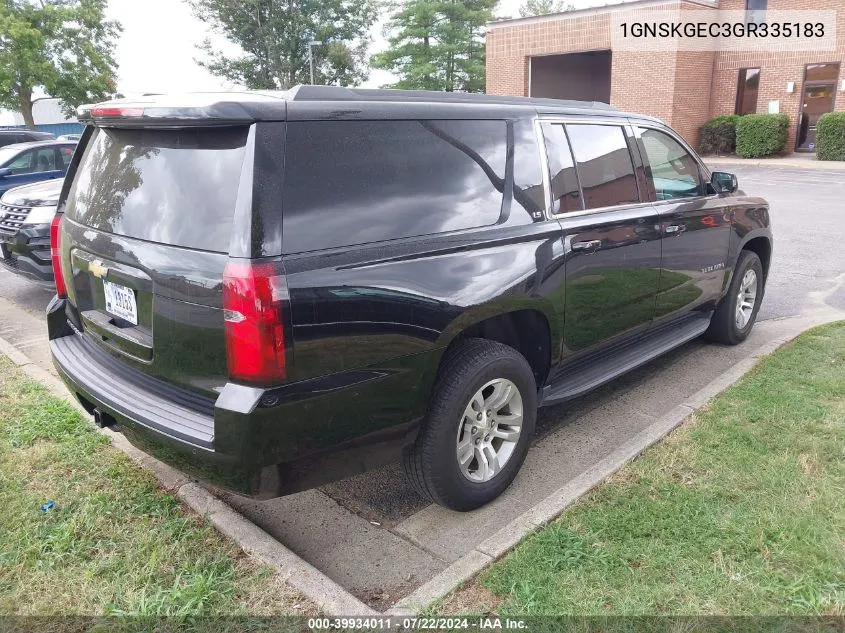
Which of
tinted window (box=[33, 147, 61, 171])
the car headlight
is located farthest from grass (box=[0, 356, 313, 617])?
tinted window (box=[33, 147, 61, 171])

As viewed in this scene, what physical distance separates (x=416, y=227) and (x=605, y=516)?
1540mm

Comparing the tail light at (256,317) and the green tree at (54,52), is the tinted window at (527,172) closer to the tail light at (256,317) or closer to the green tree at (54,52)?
the tail light at (256,317)

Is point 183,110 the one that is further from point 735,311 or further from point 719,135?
point 719,135

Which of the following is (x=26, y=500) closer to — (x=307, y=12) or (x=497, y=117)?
(x=497, y=117)

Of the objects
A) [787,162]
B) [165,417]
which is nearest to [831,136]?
[787,162]

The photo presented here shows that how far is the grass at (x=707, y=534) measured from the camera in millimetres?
2572

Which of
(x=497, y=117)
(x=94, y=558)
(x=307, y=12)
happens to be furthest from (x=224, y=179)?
(x=307, y=12)

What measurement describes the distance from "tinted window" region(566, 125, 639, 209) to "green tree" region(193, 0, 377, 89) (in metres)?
42.5

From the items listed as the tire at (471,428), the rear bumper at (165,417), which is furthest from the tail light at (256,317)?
the tire at (471,428)

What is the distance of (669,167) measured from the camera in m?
4.68

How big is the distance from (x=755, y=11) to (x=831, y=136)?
5603mm

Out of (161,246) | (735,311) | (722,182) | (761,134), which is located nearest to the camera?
(161,246)

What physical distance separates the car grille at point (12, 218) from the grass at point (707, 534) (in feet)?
19.2

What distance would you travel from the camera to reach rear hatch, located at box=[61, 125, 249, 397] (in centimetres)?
248
